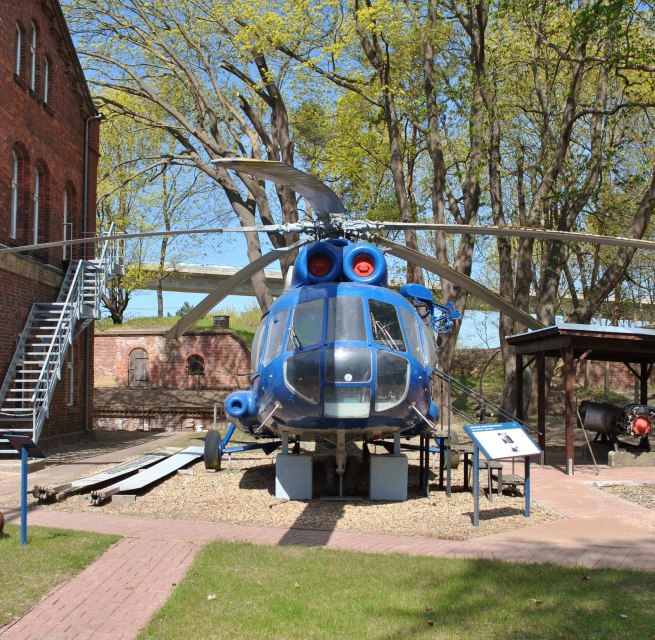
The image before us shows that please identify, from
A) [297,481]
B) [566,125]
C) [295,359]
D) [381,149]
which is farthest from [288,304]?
[381,149]

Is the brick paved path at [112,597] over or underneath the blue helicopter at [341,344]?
underneath

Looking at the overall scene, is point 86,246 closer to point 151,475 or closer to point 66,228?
point 66,228

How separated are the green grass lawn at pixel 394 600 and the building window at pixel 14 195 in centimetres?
1220

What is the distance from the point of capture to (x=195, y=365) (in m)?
36.2

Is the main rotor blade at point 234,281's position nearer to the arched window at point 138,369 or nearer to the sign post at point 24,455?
the sign post at point 24,455

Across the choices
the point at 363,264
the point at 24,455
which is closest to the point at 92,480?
the point at 24,455

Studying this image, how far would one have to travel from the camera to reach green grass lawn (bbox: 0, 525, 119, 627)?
6254 mm

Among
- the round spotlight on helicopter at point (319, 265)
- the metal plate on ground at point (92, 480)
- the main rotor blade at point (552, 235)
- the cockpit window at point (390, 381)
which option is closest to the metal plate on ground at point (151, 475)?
the metal plate on ground at point (92, 480)

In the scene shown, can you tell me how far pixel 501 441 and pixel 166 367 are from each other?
2768cm

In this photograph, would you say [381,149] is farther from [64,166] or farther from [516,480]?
[516,480]

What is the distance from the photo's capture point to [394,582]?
22.1ft

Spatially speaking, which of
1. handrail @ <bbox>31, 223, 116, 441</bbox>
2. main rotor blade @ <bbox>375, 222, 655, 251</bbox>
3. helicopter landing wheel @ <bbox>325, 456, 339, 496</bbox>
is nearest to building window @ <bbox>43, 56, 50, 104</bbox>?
handrail @ <bbox>31, 223, 116, 441</bbox>

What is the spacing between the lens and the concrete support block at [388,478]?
11.5 meters

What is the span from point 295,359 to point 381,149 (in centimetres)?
2049
